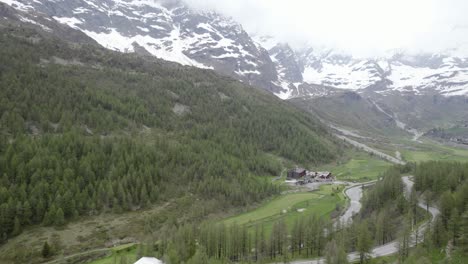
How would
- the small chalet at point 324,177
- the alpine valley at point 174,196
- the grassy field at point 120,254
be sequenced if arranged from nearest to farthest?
1. the alpine valley at point 174,196
2. the grassy field at point 120,254
3. the small chalet at point 324,177

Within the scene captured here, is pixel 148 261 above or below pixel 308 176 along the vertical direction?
above

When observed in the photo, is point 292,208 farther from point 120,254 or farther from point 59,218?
point 59,218

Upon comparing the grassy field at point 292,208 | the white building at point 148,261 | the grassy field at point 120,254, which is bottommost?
the grassy field at point 120,254

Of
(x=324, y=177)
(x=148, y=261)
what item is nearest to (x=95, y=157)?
(x=148, y=261)

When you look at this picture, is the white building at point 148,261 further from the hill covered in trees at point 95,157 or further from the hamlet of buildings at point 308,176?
the hamlet of buildings at point 308,176

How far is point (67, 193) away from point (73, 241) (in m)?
15.5

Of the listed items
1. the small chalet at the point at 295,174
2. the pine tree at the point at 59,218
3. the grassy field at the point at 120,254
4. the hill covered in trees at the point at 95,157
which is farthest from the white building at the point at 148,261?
the small chalet at the point at 295,174

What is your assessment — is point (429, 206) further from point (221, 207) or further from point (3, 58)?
point (3, 58)

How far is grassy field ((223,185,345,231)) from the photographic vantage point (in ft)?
382

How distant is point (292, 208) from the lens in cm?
12631

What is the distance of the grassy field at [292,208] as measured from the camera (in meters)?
116

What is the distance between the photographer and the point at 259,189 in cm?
14425

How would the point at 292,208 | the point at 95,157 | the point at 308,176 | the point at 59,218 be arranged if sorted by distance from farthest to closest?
the point at 308,176
the point at 95,157
the point at 292,208
the point at 59,218

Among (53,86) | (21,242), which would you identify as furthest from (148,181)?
(53,86)
